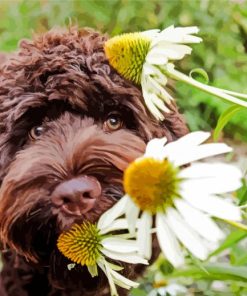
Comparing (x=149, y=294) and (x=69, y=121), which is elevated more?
(x=69, y=121)

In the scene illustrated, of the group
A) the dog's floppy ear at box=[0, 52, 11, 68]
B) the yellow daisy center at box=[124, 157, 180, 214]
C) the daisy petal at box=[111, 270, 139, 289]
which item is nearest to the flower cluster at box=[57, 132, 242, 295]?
the yellow daisy center at box=[124, 157, 180, 214]

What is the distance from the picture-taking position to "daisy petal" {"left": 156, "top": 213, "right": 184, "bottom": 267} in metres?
0.51

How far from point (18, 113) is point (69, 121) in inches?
1.9

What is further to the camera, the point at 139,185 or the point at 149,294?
the point at 149,294

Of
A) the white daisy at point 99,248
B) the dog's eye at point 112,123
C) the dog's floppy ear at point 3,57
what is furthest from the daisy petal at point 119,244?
the dog's floppy ear at point 3,57

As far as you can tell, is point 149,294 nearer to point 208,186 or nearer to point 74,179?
point 74,179

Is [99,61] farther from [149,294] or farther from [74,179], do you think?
[149,294]

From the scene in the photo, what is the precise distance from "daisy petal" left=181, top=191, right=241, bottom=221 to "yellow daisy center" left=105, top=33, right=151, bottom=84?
0.15 m

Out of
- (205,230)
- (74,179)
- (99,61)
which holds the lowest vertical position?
(205,230)

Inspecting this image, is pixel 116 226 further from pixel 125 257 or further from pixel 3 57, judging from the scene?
pixel 3 57

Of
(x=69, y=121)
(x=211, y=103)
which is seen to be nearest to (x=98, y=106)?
(x=69, y=121)

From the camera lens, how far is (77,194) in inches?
25.6

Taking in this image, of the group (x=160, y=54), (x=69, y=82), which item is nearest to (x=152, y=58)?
(x=160, y=54)

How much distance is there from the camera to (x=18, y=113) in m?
0.68
